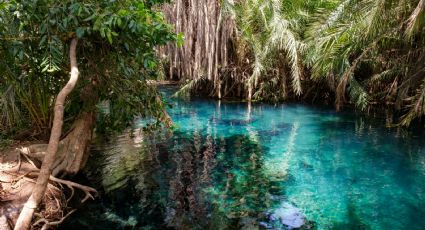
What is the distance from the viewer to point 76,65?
13.7 feet

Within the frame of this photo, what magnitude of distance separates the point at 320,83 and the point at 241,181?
9.66 meters

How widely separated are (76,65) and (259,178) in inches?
162

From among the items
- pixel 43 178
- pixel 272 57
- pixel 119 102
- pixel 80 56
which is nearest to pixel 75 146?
pixel 119 102

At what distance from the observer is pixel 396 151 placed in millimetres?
8367

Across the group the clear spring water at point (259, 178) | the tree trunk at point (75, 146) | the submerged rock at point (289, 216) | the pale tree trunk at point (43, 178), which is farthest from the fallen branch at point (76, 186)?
the submerged rock at point (289, 216)

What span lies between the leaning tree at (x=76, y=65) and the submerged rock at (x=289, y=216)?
2.28 metres

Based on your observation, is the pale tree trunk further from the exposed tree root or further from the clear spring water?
the clear spring water

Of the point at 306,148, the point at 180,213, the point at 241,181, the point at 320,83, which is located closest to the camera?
the point at 180,213

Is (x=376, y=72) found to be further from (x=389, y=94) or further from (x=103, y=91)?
(x=103, y=91)

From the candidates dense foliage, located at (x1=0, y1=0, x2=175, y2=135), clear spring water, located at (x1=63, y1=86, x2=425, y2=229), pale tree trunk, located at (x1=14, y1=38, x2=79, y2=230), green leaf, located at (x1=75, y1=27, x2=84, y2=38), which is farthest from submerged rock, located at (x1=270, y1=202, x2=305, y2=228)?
green leaf, located at (x1=75, y1=27, x2=84, y2=38)

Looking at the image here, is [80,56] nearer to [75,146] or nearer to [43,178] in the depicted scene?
[75,146]

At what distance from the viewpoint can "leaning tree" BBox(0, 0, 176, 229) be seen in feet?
13.3

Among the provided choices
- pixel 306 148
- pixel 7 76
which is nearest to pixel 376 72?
pixel 306 148

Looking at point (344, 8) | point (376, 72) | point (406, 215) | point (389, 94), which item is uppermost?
point (344, 8)
